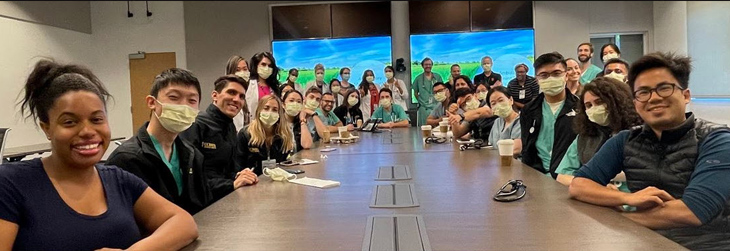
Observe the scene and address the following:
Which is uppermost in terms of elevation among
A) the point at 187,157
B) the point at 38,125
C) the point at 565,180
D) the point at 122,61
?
the point at 122,61

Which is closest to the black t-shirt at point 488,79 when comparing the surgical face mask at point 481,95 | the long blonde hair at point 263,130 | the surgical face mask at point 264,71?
the surgical face mask at point 481,95

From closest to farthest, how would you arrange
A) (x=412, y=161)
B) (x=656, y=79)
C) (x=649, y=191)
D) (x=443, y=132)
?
(x=649, y=191) < (x=656, y=79) < (x=412, y=161) < (x=443, y=132)

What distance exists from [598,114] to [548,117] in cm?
62

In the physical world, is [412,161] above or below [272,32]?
below

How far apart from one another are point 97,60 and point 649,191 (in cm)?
876

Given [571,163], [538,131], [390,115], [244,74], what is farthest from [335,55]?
[571,163]

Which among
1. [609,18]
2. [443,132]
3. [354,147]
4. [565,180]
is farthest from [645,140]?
[609,18]

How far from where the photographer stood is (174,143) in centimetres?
216

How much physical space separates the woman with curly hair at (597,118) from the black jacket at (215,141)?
5.48ft

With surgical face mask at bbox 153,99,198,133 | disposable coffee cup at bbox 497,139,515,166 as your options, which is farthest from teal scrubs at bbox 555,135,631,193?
surgical face mask at bbox 153,99,198,133

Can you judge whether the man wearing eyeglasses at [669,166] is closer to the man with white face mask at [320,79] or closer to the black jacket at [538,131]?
the black jacket at [538,131]

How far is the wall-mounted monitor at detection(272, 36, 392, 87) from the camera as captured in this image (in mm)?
7996

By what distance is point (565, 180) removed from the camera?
7.29 feet

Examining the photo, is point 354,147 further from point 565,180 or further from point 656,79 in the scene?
point 656,79
